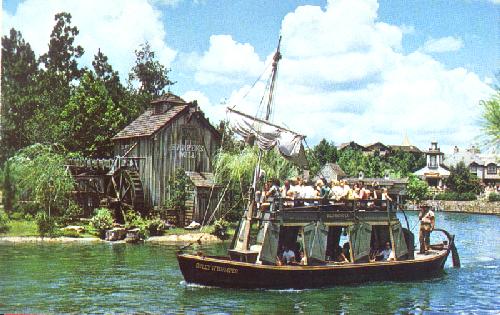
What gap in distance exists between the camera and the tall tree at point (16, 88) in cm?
1536

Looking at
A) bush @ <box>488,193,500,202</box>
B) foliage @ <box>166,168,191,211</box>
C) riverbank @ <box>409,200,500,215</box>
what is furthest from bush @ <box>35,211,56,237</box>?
bush @ <box>488,193,500,202</box>

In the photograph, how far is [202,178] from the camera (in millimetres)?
28078

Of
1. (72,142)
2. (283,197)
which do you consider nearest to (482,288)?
(283,197)

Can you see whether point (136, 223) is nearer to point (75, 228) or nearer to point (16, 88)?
point (75, 228)

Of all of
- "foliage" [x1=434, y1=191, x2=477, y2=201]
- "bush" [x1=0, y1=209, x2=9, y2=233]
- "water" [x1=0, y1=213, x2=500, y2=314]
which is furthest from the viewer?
"foliage" [x1=434, y1=191, x2=477, y2=201]

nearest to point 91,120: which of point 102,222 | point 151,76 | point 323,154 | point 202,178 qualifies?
point 151,76

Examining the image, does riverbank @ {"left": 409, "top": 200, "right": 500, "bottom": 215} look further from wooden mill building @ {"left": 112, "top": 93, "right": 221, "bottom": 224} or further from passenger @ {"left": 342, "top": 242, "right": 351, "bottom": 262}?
passenger @ {"left": 342, "top": 242, "right": 351, "bottom": 262}

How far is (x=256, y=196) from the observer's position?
16.3m

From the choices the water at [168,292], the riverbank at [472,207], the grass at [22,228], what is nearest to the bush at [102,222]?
the grass at [22,228]

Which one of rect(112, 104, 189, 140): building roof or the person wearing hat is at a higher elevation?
rect(112, 104, 189, 140): building roof

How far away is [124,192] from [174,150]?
9.12 ft

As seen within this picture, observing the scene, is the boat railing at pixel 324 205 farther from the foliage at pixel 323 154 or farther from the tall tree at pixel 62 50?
the tall tree at pixel 62 50

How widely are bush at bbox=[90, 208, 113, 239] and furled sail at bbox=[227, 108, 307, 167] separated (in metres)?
10.4

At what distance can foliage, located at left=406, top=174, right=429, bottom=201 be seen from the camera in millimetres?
21741
